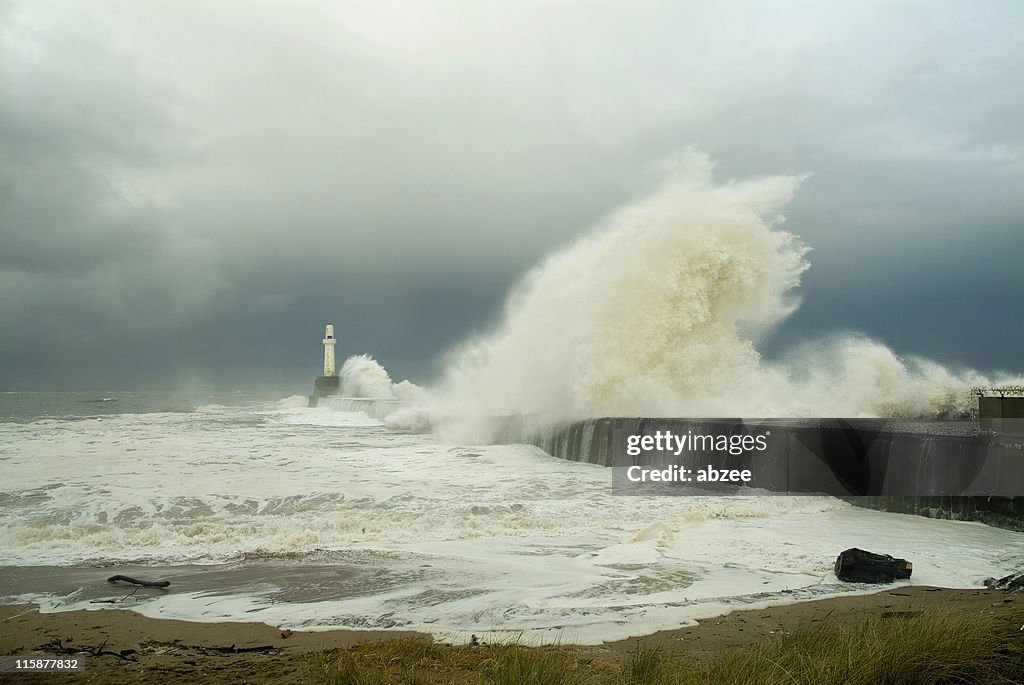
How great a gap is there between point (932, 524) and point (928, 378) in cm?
1387

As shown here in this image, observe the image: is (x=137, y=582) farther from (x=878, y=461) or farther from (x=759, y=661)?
(x=878, y=461)

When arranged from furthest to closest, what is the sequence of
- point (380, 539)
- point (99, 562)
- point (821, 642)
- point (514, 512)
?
point (514, 512), point (380, 539), point (99, 562), point (821, 642)

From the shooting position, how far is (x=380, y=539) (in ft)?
24.2

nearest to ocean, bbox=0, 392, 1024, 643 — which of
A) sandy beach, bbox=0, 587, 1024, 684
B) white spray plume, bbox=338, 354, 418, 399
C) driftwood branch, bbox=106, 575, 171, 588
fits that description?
driftwood branch, bbox=106, 575, 171, 588

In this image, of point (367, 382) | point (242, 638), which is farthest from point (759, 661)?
point (367, 382)

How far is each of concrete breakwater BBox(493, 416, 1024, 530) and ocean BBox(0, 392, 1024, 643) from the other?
0.30 m

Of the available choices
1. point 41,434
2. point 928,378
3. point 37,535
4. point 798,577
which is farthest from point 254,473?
point 928,378

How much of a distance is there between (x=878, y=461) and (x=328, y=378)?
49.0 m

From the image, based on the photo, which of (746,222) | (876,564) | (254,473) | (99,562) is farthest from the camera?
(746,222)

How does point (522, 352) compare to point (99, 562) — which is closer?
point (99, 562)

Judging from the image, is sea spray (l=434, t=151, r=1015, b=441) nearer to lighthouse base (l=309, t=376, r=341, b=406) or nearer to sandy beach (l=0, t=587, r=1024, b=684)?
sandy beach (l=0, t=587, r=1024, b=684)

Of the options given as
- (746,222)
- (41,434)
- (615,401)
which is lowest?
(41,434)

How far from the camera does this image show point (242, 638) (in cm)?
406

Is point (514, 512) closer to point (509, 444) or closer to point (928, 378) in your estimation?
point (509, 444)
